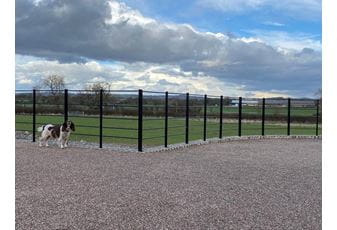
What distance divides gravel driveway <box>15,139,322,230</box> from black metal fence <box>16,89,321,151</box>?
7.11 ft

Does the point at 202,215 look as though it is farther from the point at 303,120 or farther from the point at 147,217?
the point at 303,120

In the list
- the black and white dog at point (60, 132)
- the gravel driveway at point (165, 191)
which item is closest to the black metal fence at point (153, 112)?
the black and white dog at point (60, 132)

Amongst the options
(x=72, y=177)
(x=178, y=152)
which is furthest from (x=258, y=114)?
(x=72, y=177)

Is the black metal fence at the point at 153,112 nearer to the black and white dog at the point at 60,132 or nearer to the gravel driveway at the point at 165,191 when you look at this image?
the black and white dog at the point at 60,132

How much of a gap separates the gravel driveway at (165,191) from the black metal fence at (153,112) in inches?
85.3

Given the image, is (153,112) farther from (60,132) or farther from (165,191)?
(165,191)

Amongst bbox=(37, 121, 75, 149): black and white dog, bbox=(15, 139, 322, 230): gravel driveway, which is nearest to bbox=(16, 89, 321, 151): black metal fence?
bbox=(37, 121, 75, 149): black and white dog

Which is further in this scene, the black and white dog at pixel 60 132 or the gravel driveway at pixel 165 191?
the black and white dog at pixel 60 132

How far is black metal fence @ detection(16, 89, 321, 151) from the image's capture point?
12023mm

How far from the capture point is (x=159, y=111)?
13.8m

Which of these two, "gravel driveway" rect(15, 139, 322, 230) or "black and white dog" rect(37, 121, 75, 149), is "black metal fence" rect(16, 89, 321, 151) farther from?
"gravel driveway" rect(15, 139, 322, 230)

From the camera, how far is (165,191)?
19.4 feet

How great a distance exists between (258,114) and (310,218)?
46.6 feet

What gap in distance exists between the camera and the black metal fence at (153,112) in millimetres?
12023
